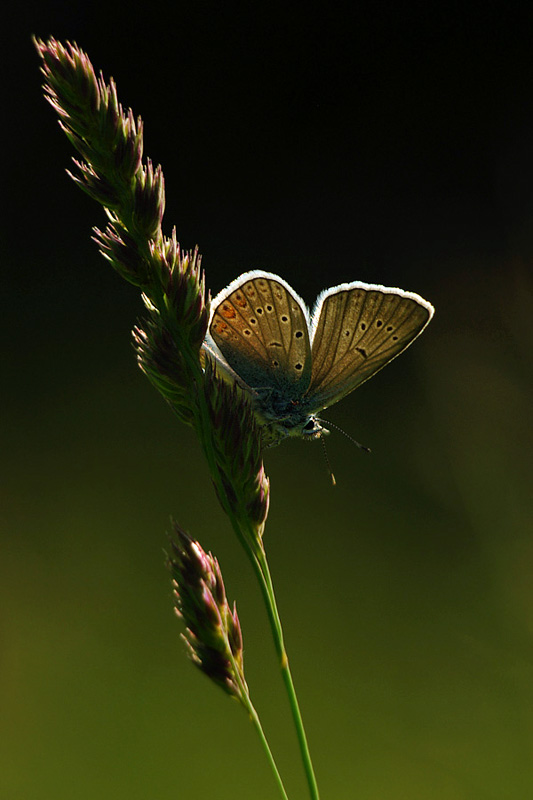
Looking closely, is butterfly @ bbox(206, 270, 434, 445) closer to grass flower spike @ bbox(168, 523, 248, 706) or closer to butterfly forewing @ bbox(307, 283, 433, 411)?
butterfly forewing @ bbox(307, 283, 433, 411)

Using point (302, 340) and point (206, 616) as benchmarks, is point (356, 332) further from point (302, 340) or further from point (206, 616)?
point (206, 616)

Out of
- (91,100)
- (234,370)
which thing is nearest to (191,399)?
(91,100)

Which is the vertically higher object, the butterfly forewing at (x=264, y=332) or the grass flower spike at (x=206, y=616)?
the butterfly forewing at (x=264, y=332)

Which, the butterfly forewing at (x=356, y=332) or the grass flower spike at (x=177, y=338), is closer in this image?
the grass flower spike at (x=177, y=338)

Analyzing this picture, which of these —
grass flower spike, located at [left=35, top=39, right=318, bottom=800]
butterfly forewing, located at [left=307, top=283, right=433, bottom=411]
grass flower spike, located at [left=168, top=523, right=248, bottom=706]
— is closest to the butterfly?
butterfly forewing, located at [left=307, top=283, right=433, bottom=411]

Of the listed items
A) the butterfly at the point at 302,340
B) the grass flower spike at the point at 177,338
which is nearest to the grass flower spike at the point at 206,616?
the grass flower spike at the point at 177,338

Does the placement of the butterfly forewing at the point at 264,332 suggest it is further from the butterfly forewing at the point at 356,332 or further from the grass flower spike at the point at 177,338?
the grass flower spike at the point at 177,338

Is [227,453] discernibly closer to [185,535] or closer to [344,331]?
[185,535]
